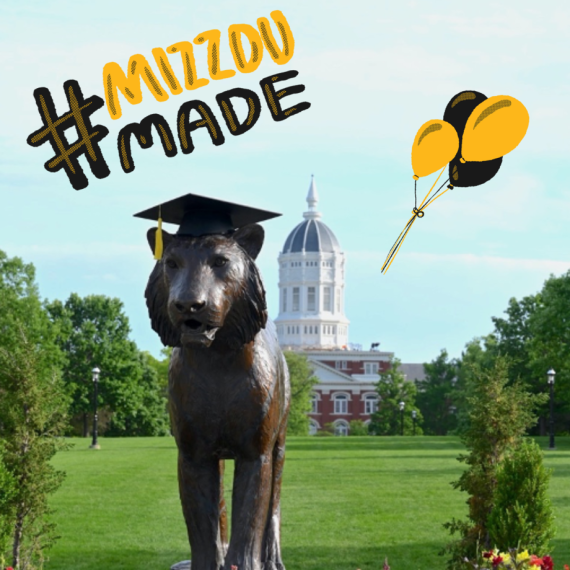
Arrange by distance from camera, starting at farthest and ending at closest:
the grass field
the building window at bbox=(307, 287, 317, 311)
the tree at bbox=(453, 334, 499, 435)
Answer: the building window at bbox=(307, 287, 317, 311), the tree at bbox=(453, 334, 499, 435), the grass field

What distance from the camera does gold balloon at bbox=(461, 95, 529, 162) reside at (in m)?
5.84

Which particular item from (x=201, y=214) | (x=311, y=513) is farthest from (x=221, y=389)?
(x=311, y=513)

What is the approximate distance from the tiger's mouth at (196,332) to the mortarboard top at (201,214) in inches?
23.7

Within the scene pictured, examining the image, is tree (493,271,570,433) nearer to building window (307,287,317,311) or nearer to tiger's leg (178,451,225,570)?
tiger's leg (178,451,225,570)

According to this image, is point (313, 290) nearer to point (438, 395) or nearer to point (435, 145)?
point (438, 395)

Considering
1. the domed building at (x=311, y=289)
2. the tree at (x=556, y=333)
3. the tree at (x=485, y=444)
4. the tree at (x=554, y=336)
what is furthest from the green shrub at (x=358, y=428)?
the tree at (x=485, y=444)

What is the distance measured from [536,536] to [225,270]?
20.8ft

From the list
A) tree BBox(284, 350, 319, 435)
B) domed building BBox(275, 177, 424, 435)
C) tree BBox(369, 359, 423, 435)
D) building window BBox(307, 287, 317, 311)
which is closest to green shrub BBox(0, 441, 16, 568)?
→ tree BBox(284, 350, 319, 435)

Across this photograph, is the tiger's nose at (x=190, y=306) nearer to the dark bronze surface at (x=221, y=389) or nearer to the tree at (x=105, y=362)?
the dark bronze surface at (x=221, y=389)

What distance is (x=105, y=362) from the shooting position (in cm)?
6131

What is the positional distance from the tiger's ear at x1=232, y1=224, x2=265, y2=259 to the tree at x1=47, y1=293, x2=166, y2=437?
181 feet

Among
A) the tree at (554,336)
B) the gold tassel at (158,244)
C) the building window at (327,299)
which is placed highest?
the building window at (327,299)

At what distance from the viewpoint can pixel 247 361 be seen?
5.93 metres

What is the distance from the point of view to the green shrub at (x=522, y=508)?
10531 millimetres
